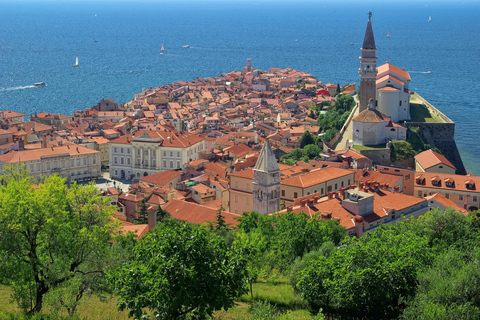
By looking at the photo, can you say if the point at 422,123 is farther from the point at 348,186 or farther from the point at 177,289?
the point at 177,289

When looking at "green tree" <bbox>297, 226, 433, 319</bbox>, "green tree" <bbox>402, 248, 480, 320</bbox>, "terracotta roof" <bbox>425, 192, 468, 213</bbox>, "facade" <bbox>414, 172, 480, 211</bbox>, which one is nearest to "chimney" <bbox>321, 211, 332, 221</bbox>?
"terracotta roof" <bbox>425, 192, 468, 213</bbox>

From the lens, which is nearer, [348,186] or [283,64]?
[348,186]

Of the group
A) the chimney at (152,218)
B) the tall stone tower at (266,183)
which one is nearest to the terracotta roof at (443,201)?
the tall stone tower at (266,183)

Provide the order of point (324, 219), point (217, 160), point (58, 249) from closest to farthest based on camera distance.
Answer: point (58, 249) → point (324, 219) → point (217, 160)

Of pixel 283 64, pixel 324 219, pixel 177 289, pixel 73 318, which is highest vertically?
pixel 177 289

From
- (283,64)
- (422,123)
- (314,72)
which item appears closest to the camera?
(422,123)

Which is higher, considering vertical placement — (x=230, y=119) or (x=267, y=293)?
(x=267, y=293)

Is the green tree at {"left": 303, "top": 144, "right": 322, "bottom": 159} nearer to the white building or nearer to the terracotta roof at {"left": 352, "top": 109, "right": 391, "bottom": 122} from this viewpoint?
the terracotta roof at {"left": 352, "top": 109, "right": 391, "bottom": 122}

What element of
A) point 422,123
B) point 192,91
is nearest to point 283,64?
point 192,91
